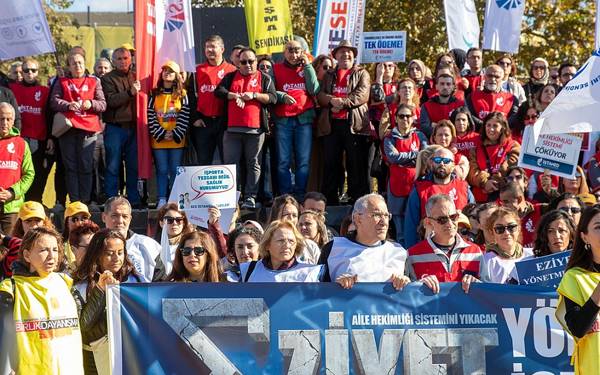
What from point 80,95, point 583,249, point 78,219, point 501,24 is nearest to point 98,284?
point 583,249

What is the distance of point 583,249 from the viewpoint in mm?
7195

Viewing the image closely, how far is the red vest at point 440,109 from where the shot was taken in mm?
14445

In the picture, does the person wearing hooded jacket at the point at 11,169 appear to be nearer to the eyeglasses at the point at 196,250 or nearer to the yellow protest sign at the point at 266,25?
the yellow protest sign at the point at 266,25

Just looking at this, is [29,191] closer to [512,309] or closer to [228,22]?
[228,22]

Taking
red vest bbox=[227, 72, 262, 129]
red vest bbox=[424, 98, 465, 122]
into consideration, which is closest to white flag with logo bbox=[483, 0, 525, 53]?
red vest bbox=[424, 98, 465, 122]

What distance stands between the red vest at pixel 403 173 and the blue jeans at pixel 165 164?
8.32ft

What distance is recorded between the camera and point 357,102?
47.1 feet

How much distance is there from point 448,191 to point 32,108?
510 cm

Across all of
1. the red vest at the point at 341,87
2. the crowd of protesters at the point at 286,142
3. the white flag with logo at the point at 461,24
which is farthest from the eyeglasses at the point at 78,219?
the white flag with logo at the point at 461,24

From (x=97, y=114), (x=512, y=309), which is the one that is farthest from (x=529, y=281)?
(x=97, y=114)

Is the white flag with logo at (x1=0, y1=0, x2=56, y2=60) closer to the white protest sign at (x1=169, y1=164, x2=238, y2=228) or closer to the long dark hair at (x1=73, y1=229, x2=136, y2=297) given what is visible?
the white protest sign at (x1=169, y1=164, x2=238, y2=228)

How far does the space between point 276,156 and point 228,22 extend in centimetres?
419

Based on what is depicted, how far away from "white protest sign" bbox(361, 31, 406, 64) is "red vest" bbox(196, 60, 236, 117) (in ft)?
10.4

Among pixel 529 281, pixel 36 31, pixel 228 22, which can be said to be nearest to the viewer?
pixel 529 281
